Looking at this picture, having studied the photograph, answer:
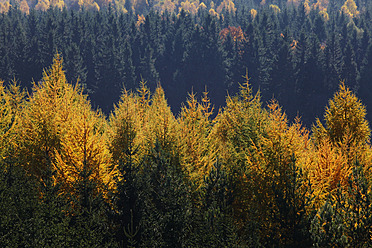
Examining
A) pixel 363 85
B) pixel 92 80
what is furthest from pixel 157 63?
pixel 363 85

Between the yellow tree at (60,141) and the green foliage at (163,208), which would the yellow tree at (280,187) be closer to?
the green foliage at (163,208)

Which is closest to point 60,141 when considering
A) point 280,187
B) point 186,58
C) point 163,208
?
point 163,208

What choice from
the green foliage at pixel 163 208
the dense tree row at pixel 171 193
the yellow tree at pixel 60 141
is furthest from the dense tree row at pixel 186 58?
the green foliage at pixel 163 208

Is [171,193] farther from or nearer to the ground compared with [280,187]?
farther from the ground

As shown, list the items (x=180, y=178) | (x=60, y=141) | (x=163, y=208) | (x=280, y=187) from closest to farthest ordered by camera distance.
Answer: (x=280, y=187), (x=163, y=208), (x=180, y=178), (x=60, y=141)

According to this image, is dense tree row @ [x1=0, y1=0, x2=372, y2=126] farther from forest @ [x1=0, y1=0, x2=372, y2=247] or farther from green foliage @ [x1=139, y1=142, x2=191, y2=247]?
green foliage @ [x1=139, y1=142, x2=191, y2=247]

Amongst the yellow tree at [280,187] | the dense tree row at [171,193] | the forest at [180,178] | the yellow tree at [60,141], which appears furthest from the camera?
the yellow tree at [60,141]

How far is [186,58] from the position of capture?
411 feet

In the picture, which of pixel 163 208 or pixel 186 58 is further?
pixel 186 58

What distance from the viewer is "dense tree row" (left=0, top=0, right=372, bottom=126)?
109m

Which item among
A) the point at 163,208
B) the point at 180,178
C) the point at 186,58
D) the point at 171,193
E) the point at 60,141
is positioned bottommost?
the point at 163,208

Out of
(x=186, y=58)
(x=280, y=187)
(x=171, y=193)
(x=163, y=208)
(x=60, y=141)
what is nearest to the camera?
(x=280, y=187)

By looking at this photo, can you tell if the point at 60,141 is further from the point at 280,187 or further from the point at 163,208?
the point at 280,187

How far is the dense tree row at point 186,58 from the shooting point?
10919 cm
